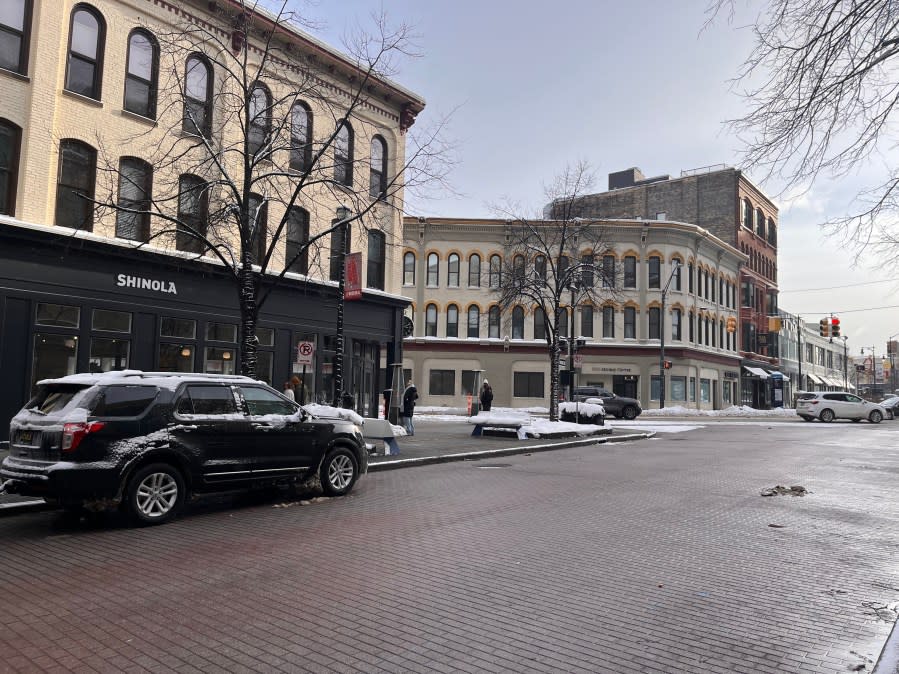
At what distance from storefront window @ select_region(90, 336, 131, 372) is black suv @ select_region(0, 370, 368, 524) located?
8.34 meters

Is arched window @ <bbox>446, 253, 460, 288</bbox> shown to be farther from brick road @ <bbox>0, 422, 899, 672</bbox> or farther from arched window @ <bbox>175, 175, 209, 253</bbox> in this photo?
brick road @ <bbox>0, 422, 899, 672</bbox>

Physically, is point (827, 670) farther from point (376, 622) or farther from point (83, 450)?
point (83, 450)

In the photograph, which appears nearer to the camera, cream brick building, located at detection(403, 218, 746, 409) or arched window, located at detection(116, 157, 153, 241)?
arched window, located at detection(116, 157, 153, 241)

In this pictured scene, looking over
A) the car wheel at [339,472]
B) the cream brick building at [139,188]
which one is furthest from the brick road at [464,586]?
the cream brick building at [139,188]

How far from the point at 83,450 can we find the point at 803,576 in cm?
745

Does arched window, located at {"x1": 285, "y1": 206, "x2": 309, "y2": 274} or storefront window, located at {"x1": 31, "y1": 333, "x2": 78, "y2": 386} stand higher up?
arched window, located at {"x1": 285, "y1": 206, "x2": 309, "y2": 274}

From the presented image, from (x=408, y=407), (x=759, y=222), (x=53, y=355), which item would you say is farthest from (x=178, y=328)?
(x=759, y=222)

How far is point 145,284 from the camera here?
16953mm

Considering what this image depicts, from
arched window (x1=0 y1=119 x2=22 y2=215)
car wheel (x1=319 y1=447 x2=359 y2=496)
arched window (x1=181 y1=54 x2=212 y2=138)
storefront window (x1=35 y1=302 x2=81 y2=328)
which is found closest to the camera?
car wheel (x1=319 y1=447 x2=359 y2=496)

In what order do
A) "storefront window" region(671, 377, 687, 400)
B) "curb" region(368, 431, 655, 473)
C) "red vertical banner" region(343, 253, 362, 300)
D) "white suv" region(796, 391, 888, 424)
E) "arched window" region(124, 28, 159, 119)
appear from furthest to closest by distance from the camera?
"storefront window" region(671, 377, 687, 400) → "white suv" region(796, 391, 888, 424) → "arched window" region(124, 28, 159, 119) → "red vertical banner" region(343, 253, 362, 300) → "curb" region(368, 431, 655, 473)

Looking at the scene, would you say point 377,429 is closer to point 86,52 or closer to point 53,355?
point 53,355

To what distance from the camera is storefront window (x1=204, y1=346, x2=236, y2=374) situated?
18609 mm

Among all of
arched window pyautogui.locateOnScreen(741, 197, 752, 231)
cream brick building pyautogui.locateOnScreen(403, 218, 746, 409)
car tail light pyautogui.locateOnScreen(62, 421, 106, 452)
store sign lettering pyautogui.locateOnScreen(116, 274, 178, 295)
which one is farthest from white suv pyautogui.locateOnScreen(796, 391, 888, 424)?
car tail light pyautogui.locateOnScreen(62, 421, 106, 452)

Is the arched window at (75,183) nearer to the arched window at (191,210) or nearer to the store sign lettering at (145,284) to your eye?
the store sign lettering at (145,284)
